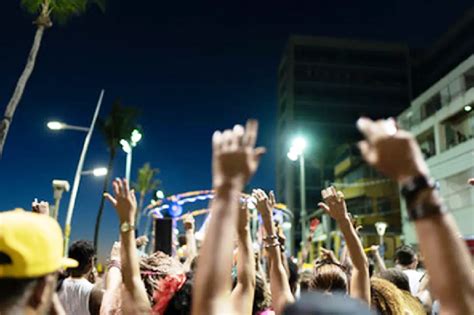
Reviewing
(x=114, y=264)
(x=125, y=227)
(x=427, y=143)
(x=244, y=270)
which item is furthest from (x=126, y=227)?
(x=427, y=143)

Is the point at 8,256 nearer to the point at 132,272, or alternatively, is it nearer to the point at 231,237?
the point at 132,272

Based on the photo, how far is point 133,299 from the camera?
2.92 m

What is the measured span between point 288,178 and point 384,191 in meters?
29.5

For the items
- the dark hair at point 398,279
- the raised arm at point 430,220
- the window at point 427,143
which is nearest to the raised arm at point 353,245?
the raised arm at point 430,220

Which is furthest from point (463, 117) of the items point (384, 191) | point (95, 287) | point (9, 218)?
point (9, 218)

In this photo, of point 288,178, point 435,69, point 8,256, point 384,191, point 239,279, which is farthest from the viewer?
point 288,178

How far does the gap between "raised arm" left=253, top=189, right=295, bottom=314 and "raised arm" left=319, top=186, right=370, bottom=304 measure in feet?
1.69

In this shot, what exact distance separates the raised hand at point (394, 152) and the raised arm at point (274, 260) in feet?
6.23

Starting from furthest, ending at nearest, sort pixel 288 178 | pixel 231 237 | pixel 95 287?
1. pixel 288 178
2. pixel 95 287
3. pixel 231 237

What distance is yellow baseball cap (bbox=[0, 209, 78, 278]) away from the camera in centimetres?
222

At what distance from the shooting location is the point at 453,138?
32.8 meters

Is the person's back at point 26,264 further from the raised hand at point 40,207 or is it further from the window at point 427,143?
the window at point 427,143

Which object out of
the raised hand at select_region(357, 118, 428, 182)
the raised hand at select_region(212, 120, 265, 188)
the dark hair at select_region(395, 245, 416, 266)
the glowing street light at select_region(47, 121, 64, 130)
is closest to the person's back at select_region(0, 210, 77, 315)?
the raised hand at select_region(212, 120, 265, 188)

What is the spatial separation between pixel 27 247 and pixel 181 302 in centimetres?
140
